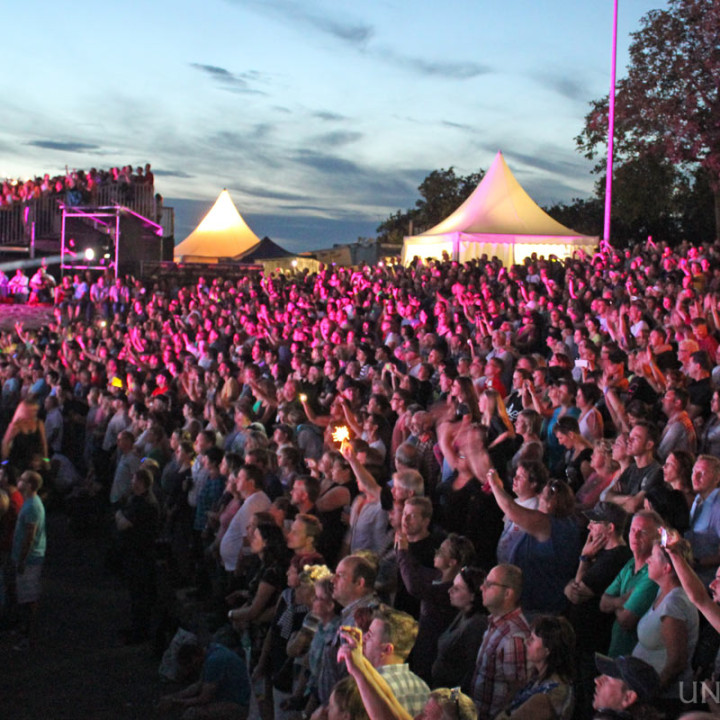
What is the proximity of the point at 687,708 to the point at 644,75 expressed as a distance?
27591 mm

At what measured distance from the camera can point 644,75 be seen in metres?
28.8

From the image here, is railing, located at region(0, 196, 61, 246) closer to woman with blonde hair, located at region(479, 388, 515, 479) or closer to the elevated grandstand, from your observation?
the elevated grandstand

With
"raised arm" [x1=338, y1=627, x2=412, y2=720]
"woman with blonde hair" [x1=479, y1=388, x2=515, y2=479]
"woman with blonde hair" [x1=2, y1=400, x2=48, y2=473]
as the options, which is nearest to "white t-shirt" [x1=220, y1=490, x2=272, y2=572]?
"woman with blonde hair" [x1=479, y1=388, x2=515, y2=479]

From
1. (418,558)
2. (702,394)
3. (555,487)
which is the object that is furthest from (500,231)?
(418,558)

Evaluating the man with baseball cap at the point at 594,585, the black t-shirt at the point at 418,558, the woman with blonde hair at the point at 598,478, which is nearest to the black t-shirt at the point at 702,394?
the woman with blonde hair at the point at 598,478

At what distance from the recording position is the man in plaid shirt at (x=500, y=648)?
4137 mm

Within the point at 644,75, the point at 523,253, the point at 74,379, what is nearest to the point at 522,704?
the point at 74,379

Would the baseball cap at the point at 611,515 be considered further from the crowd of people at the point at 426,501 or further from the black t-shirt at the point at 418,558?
the black t-shirt at the point at 418,558

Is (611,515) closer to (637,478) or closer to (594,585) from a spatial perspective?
(594,585)

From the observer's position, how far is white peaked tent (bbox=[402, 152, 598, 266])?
23359 millimetres

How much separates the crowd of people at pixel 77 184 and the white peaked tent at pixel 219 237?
10.8 meters

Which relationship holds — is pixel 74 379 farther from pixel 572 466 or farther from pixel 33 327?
pixel 572 466

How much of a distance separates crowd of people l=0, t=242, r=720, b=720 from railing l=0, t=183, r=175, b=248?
41.3 ft

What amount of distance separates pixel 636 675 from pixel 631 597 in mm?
922
